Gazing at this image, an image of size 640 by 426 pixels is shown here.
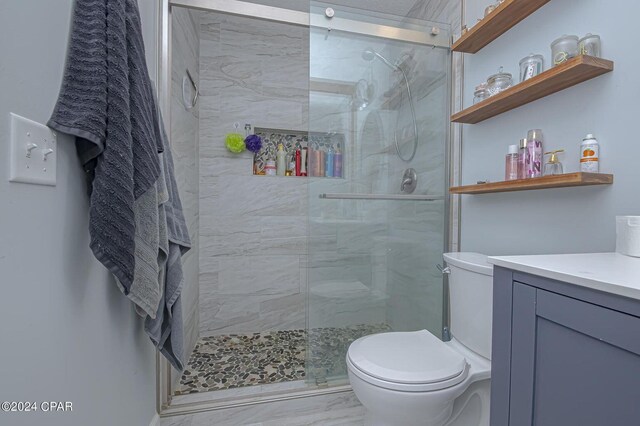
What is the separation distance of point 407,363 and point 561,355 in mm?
585

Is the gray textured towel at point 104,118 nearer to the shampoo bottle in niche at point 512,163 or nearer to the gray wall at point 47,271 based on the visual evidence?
the gray wall at point 47,271

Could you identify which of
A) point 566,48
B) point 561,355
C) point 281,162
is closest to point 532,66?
point 566,48

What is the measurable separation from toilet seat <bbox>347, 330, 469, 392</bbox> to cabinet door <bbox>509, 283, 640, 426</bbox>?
33 centimetres

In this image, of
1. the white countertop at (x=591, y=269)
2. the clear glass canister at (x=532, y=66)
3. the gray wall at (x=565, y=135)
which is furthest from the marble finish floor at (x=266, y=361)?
the clear glass canister at (x=532, y=66)

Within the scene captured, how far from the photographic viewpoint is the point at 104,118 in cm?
68

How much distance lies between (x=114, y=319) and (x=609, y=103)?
5.80 feet

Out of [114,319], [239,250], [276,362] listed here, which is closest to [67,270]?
[114,319]

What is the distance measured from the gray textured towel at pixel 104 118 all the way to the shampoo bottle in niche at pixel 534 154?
1.40 metres

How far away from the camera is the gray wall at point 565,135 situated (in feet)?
2.99

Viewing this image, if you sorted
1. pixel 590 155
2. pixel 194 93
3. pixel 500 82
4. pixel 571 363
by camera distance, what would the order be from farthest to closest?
pixel 194 93
pixel 500 82
pixel 590 155
pixel 571 363

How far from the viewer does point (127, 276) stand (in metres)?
0.75

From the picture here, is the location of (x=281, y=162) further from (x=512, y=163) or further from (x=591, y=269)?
(x=591, y=269)

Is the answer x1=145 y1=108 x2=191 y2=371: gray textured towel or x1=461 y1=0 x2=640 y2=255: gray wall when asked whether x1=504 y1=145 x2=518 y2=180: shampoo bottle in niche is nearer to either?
x1=461 y1=0 x2=640 y2=255: gray wall

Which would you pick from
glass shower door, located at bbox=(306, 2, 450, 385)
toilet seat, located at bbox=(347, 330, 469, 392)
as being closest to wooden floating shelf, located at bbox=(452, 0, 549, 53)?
glass shower door, located at bbox=(306, 2, 450, 385)
